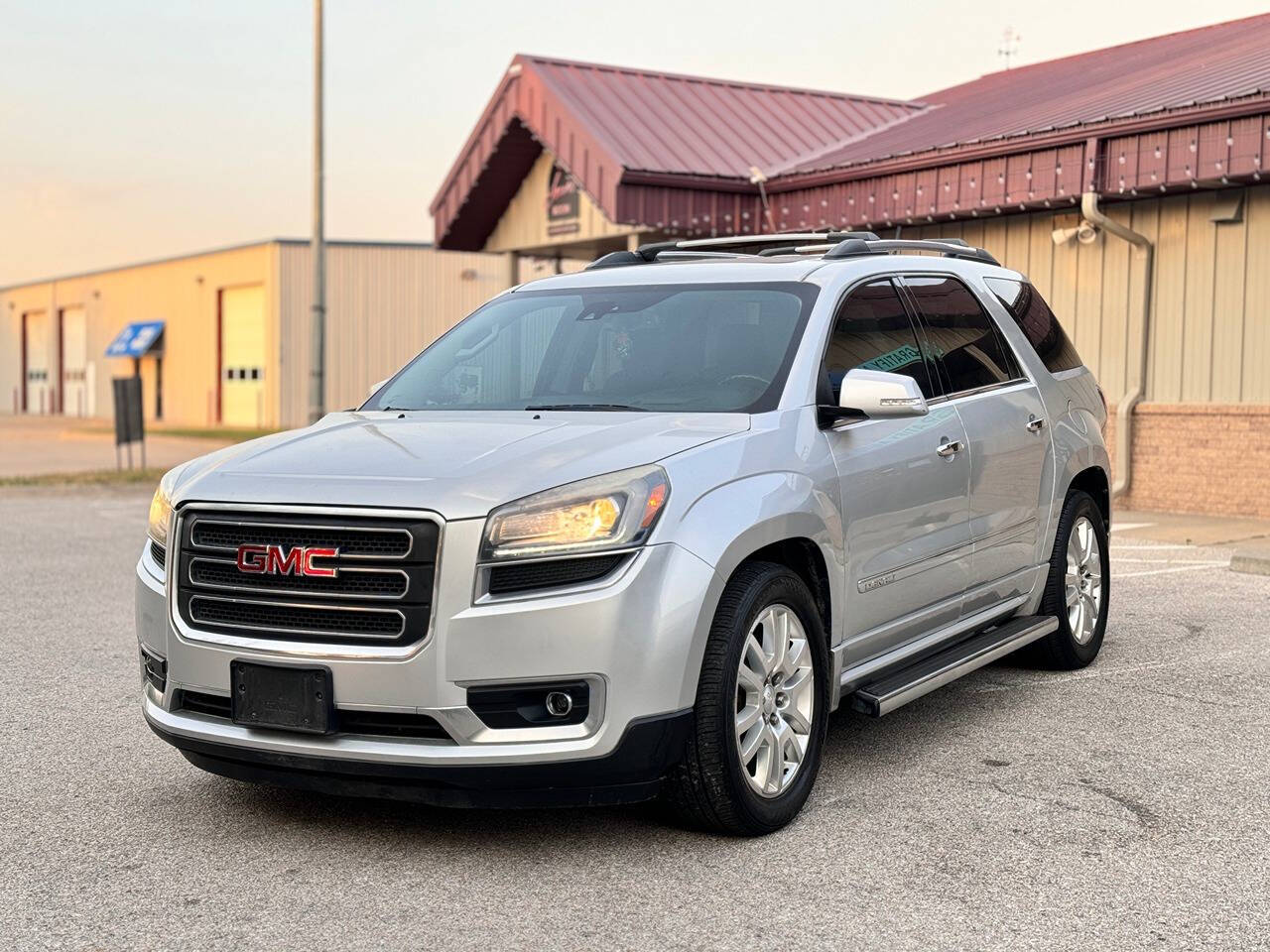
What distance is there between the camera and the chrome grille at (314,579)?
4230 mm

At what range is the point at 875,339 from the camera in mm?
5695

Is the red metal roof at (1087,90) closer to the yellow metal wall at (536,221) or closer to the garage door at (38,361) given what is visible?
the yellow metal wall at (536,221)

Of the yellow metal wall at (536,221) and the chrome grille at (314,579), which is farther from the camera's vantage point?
the yellow metal wall at (536,221)

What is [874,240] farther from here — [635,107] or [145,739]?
[635,107]

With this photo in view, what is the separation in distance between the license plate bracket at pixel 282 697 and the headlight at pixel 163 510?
0.59 meters

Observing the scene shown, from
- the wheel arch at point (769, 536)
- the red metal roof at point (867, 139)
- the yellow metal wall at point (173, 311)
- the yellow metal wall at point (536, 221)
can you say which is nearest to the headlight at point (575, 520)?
the wheel arch at point (769, 536)

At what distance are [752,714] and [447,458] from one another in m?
1.23

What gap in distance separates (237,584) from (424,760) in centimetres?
81

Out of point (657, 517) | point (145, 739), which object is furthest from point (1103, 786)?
point (145, 739)

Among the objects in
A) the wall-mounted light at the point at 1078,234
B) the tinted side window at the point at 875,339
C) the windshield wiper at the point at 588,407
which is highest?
the wall-mounted light at the point at 1078,234

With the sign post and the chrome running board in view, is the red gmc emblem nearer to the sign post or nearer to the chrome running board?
the chrome running board

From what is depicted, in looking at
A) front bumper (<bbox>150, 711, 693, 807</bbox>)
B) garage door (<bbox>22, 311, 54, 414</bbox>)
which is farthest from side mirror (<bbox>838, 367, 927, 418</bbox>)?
garage door (<bbox>22, 311, 54, 414</bbox>)

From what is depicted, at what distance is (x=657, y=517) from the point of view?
4.30 m

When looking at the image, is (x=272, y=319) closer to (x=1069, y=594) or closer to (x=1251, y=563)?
(x=1251, y=563)
